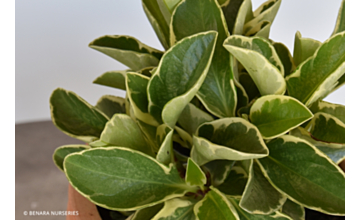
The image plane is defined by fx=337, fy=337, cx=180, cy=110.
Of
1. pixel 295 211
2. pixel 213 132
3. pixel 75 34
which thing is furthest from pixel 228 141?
pixel 75 34

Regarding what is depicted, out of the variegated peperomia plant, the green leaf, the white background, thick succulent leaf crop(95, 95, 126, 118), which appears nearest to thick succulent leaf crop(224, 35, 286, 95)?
the variegated peperomia plant

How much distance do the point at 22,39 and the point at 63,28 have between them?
179mm

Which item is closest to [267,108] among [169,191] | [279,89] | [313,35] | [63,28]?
[279,89]

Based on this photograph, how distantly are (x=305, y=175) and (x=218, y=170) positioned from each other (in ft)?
0.32

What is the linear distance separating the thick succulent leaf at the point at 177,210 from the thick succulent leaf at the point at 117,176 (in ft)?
0.04

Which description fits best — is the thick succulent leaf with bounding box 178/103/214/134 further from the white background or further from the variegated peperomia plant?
the white background

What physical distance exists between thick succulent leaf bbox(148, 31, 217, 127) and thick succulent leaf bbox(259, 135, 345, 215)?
110 mm

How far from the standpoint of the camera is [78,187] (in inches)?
11.7

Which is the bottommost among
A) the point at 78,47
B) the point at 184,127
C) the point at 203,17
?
the point at 78,47

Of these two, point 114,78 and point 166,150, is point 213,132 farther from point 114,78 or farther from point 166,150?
point 114,78

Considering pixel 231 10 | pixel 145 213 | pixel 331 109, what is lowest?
pixel 145 213

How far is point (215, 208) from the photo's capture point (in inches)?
12.7

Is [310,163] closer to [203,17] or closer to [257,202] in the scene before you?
[257,202]

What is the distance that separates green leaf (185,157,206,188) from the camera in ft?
1.05
